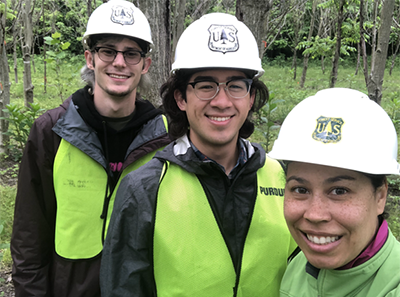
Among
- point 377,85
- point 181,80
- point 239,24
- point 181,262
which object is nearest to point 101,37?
point 181,80

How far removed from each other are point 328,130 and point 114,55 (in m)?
1.61

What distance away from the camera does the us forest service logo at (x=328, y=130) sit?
4.09ft

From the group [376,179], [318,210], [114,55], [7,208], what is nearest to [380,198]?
[376,179]

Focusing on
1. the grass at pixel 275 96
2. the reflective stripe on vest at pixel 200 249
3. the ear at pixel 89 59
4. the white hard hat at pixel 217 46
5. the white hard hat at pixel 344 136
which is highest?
the white hard hat at pixel 217 46

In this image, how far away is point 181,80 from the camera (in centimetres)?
188

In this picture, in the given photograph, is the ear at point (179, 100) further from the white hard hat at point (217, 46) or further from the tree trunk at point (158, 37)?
the tree trunk at point (158, 37)

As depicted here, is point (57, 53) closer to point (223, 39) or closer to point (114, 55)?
point (114, 55)

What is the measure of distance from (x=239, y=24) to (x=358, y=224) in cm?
122

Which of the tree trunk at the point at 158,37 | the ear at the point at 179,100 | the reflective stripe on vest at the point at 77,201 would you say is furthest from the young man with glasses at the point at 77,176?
the tree trunk at the point at 158,37

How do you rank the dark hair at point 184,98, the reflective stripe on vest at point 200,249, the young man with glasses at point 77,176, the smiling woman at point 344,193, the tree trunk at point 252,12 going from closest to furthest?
the smiling woman at point 344,193
the reflective stripe on vest at point 200,249
the dark hair at point 184,98
the young man with glasses at point 77,176
the tree trunk at point 252,12

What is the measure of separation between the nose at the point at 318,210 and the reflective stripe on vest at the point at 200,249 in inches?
17.7

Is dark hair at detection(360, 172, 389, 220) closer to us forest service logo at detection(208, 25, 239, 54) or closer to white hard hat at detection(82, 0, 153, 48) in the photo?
us forest service logo at detection(208, 25, 239, 54)

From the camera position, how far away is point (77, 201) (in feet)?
6.89

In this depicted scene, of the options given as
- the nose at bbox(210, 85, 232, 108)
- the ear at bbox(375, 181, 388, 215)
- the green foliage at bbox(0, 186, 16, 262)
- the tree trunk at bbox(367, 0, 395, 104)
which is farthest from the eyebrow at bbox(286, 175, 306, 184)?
the green foliage at bbox(0, 186, 16, 262)
